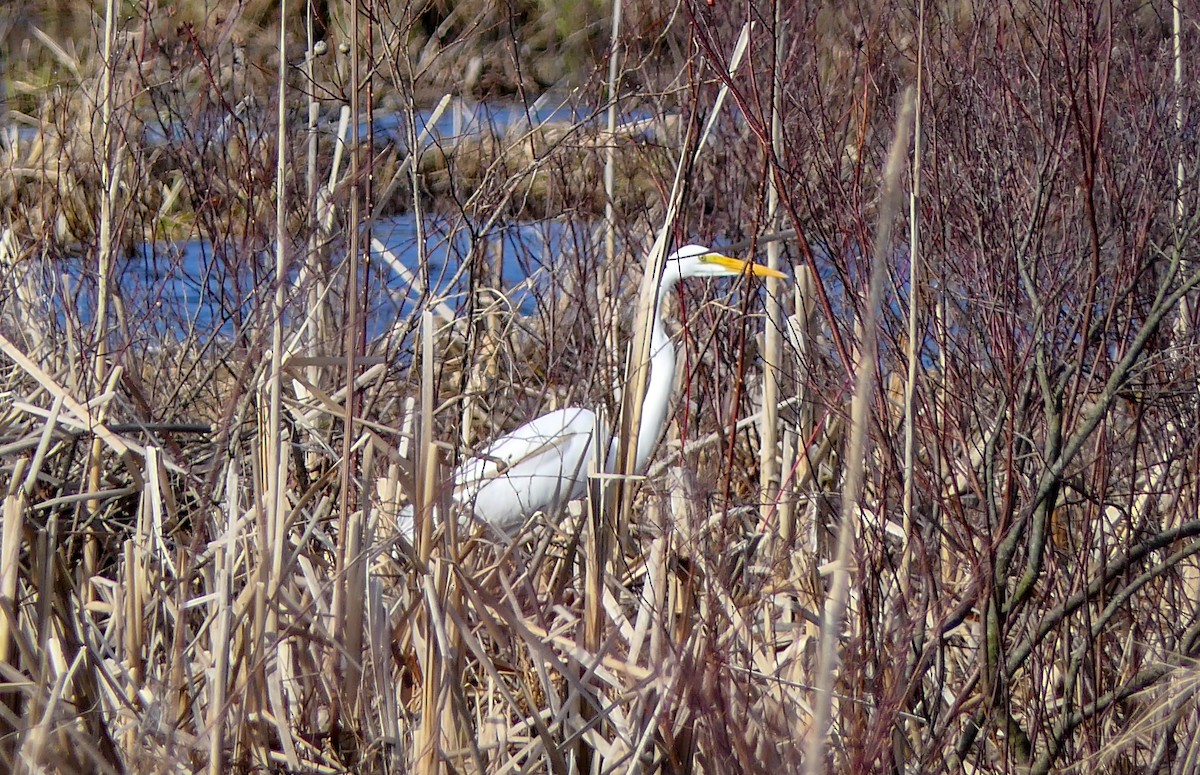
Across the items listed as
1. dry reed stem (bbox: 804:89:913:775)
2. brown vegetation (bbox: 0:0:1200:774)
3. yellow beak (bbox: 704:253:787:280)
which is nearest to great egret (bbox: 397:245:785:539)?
yellow beak (bbox: 704:253:787:280)

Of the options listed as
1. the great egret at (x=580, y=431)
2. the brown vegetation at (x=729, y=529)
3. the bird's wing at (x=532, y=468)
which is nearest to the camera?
the brown vegetation at (x=729, y=529)

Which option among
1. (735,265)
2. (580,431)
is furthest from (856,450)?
(735,265)

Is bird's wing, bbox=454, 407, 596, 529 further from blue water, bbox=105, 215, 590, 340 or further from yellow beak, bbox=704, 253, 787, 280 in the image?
yellow beak, bbox=704, 253, 787, 280

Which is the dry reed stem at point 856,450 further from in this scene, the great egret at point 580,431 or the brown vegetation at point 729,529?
the great egret at point 580,431

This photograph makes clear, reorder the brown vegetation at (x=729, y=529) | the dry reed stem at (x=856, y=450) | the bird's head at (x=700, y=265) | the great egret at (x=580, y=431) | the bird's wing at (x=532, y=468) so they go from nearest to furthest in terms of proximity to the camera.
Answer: the dry reed stem at (x=856, y=450) < the brown vegetation at (x=729, y=529) < the bird's wing at (x=532, y=468) < the great egret at (x=580, y=431) < the bird's head at (x=700, y=265)

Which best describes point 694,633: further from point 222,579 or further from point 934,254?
point 934,254

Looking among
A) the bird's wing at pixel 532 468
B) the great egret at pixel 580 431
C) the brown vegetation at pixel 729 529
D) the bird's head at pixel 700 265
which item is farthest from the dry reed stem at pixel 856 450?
the bird's head at pixel 700 265

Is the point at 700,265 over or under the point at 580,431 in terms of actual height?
over

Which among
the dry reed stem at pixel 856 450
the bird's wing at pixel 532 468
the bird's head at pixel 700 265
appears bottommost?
the bird's wing at pixel 532 468

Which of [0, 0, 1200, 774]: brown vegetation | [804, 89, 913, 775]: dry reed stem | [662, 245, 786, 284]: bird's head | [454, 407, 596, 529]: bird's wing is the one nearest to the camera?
[804, 89, 913, 775]: dry reed stem

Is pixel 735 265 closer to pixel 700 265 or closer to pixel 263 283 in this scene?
pixel 700 265

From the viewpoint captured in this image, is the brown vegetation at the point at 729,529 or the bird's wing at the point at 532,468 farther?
the bird's wing at the point at 532,468

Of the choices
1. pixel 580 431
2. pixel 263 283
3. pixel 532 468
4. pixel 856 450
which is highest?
pixel 263 283

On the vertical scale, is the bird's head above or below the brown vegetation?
above
